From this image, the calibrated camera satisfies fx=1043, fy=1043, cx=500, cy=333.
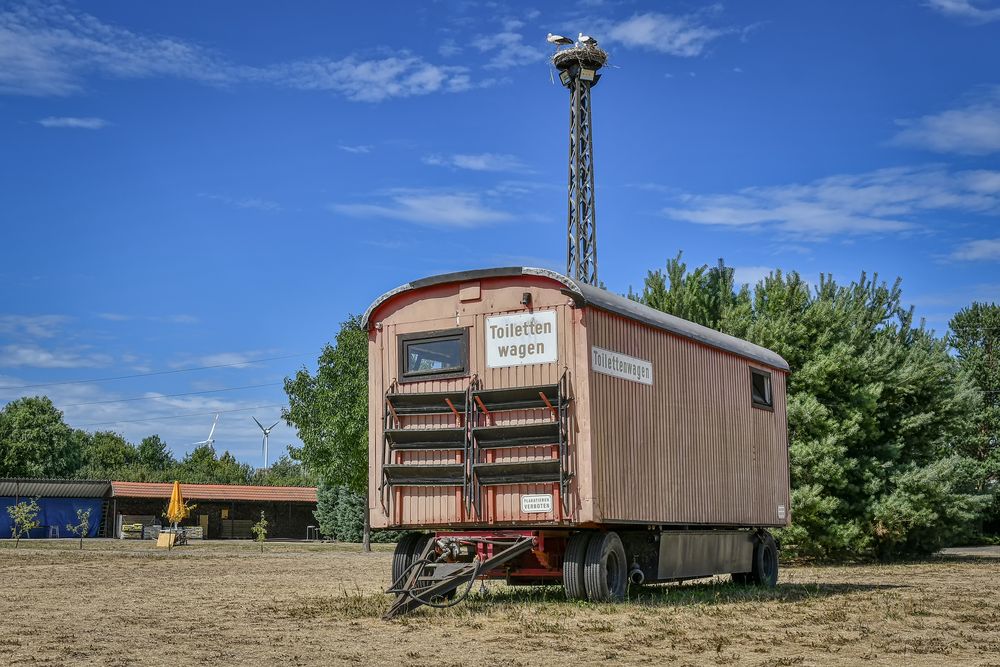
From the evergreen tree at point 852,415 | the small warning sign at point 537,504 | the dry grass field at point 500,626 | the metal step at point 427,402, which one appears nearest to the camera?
the dry grass field at point 500,626

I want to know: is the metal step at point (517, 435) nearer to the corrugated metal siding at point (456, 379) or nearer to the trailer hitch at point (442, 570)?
the corrugated metal siding at point (456, 379)

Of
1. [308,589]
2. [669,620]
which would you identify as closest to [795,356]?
[308,589]

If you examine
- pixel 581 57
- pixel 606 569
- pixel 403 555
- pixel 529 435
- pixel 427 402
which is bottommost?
pixel 606 569

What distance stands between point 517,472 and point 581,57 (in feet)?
65.1

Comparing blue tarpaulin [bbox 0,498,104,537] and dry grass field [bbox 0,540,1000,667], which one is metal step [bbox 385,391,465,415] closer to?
dry grass field [bbox 0,540,1000,667]

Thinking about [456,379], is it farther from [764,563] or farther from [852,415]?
[852,415]

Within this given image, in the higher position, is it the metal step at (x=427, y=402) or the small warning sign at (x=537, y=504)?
the metal step at (x=427, y=402)

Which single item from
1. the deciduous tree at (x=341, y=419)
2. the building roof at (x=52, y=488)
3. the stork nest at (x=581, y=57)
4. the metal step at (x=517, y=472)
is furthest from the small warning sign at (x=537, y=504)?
the building roof at (x=52, y=488)

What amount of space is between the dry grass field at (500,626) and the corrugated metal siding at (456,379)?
3.87 feet

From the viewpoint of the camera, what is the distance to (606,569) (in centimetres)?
1273

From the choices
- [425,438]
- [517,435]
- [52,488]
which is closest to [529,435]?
[517,435]

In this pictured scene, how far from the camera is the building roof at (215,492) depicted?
2013 inches

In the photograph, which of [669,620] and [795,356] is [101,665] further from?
[795,356]

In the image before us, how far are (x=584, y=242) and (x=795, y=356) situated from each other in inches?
257
